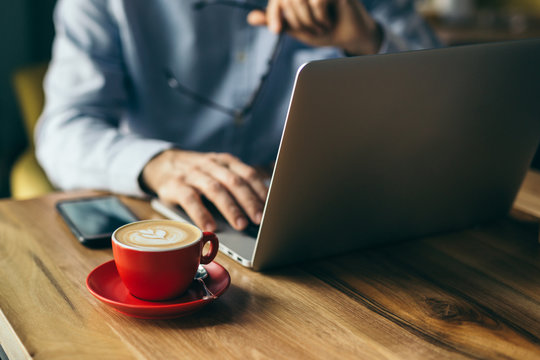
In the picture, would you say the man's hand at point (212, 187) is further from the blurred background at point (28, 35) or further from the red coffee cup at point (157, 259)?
the blurred background at point (28, 35)

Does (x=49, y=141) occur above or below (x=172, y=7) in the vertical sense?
below

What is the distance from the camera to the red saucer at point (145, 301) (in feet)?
1.67

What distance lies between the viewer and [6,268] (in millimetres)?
616

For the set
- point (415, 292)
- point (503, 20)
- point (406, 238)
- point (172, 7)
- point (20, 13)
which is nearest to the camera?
point (415, 292)

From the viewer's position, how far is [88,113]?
1039 mm

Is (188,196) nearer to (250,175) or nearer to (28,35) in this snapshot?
(250,175)

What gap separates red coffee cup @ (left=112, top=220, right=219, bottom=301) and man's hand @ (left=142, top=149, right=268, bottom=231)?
0.52ft

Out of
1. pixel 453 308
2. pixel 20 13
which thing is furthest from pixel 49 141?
pixel 20 13

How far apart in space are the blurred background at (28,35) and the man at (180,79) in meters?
0.98

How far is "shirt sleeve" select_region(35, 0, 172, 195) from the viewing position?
881 millimetres

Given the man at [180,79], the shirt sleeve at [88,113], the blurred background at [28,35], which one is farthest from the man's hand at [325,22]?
the blurred background at [28,35]

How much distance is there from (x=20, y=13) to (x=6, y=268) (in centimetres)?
190

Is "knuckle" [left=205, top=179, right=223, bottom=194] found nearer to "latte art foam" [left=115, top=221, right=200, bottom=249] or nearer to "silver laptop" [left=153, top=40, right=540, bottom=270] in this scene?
"silver laptop" [left=153, top=40, right=540, bottom=270]

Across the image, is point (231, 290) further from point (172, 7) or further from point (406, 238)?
point (172, 7)
